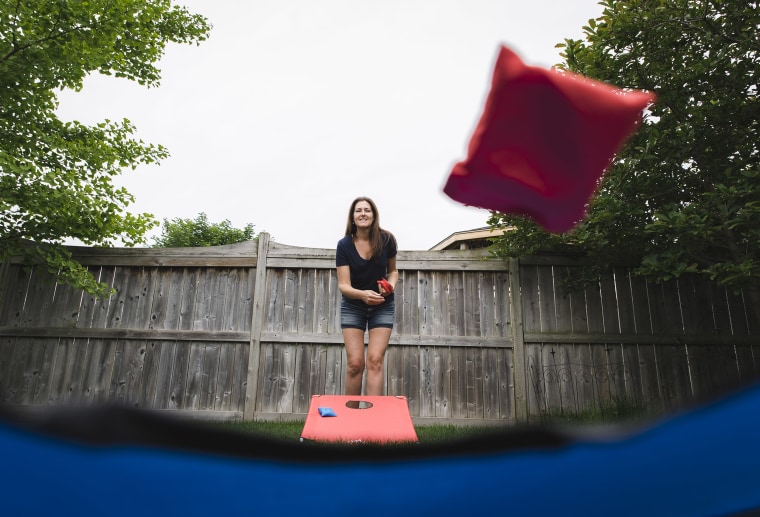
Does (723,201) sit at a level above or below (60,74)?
below

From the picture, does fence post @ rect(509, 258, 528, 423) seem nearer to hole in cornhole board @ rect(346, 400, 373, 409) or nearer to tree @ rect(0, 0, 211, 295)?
hole in cornhole board @ rect(346, 400, 373, 409)

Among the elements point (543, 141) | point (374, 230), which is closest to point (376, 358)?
point (374, 230)

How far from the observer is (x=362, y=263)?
114 inches

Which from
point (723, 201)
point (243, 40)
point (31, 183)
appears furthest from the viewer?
point (31, 183)

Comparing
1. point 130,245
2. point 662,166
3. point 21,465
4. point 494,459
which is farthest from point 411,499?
point 130,245

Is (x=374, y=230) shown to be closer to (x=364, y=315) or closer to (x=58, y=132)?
(x=364, y=315)

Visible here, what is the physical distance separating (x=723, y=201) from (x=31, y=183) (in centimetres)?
515

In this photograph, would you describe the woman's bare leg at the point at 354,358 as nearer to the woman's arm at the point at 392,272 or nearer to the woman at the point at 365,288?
the woman at the point at 365,288

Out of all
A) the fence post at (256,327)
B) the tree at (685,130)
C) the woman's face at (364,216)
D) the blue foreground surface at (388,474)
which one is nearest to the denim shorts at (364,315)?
the woman's face at (364,216)

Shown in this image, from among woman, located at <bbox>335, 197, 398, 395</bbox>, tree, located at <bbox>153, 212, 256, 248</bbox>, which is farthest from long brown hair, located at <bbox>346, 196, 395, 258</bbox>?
tree, located at <bbox>153, 212, 256, 248</bbox>

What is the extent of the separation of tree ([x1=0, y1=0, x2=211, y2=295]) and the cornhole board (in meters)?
2.89

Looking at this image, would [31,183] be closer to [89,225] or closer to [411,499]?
[89,225]

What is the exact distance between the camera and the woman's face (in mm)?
2924

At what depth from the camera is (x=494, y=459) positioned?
21.2 inches
